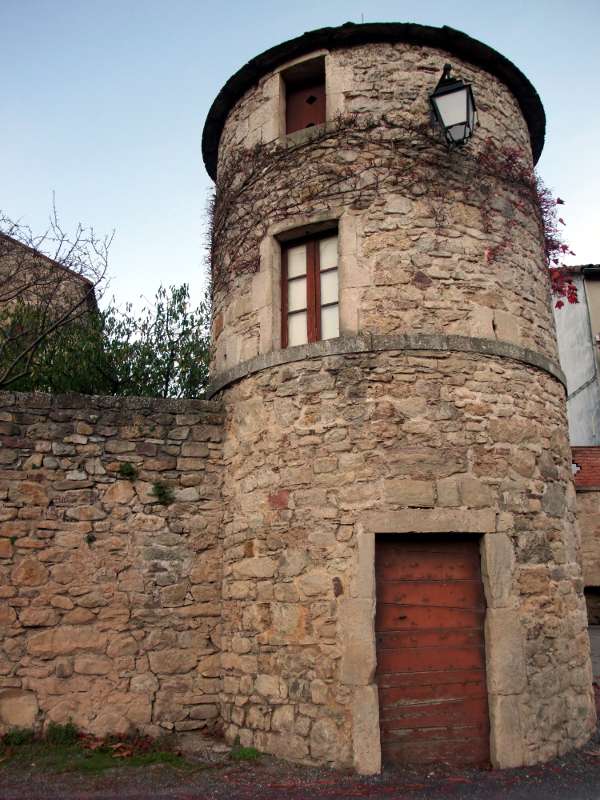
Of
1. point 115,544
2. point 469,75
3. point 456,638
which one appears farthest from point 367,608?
point 469,75

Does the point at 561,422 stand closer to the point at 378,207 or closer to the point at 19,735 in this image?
the point at 378,207

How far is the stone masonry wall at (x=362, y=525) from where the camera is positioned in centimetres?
554

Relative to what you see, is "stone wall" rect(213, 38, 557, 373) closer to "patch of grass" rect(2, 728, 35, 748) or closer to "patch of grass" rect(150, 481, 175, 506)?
"patch of grass" rect(150, 481, 175, 506)

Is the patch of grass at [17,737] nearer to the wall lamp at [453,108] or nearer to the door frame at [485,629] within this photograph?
the door frame at [485,629]

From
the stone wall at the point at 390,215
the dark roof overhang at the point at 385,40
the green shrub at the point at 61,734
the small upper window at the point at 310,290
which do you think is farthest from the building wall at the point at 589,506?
the green shrub at the point at 61,734

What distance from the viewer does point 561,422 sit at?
6.75m

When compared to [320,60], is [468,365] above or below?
below

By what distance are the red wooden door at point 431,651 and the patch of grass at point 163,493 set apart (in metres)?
2.24

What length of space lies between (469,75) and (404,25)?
2.86 feet

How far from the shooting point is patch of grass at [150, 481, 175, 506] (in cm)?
678

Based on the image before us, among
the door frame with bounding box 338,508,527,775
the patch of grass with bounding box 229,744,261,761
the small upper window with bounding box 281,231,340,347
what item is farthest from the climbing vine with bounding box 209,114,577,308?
the patch of grass with bounding box 229,744,261,761

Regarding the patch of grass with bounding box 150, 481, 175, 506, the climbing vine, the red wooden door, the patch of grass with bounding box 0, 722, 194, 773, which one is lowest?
the patch of grass with bounding box 0, 722, 194, 773

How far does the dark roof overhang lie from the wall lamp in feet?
1.98

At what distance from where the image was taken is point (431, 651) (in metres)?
5.57
